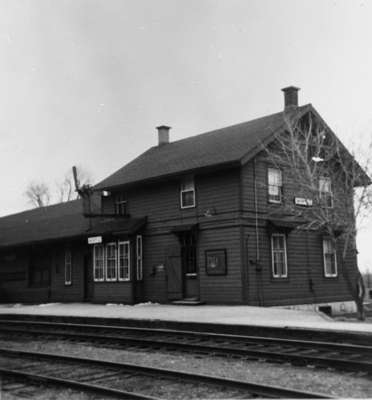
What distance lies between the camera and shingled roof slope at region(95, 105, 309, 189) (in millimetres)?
20797

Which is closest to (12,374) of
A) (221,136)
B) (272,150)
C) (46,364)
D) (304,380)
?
(46,364)

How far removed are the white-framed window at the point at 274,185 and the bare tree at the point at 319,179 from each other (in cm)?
23

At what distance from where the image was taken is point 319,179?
22.6m

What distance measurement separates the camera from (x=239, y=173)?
20.0 m

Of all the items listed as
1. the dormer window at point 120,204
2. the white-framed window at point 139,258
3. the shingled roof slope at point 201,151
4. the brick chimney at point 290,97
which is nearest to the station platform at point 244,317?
the white-framed window at point 139,258

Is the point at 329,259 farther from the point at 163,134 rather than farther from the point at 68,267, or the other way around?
the point at 68,267

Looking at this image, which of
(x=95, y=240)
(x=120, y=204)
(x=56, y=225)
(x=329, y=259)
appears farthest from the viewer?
(x=56, y=225)

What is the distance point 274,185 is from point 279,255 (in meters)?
2.65

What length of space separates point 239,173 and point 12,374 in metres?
12.4

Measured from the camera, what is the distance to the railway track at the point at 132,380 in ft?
24.5

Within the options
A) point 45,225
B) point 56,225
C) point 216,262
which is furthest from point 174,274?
point 45,225

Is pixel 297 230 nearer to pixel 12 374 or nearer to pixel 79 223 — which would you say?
pixel 79 223

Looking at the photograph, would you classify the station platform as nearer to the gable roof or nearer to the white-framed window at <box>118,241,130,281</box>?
the white-framed window at <box>118,241,130,281</box>

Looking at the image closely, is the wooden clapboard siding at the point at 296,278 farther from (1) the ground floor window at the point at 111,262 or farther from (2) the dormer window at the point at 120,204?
(2) the dormer window at the point at 120,204
